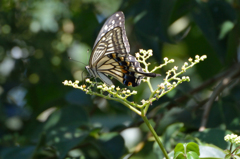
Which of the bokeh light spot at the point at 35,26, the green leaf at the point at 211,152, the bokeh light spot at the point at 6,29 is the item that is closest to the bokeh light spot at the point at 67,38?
the bokeh light spot at the point at 35,26

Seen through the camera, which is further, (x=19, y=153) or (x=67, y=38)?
(x=67, y=38)

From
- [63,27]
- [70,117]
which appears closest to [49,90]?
[63,27]

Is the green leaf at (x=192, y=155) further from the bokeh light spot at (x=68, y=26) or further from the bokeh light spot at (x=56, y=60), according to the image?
the bokeh light spot at (x=68, y=26)

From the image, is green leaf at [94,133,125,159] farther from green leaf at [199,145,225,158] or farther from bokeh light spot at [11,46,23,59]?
bokeh light spot at [11,46,23,59]

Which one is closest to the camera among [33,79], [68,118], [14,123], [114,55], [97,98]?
[114,55]

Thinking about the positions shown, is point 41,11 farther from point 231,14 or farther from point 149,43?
point 231,14

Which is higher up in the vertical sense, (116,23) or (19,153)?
(116,23)

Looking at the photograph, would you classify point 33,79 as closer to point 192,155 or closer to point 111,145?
point 111,145

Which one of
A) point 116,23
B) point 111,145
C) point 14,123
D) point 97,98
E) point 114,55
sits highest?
point 14,123

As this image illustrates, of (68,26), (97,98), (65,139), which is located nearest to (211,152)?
(65,139)
